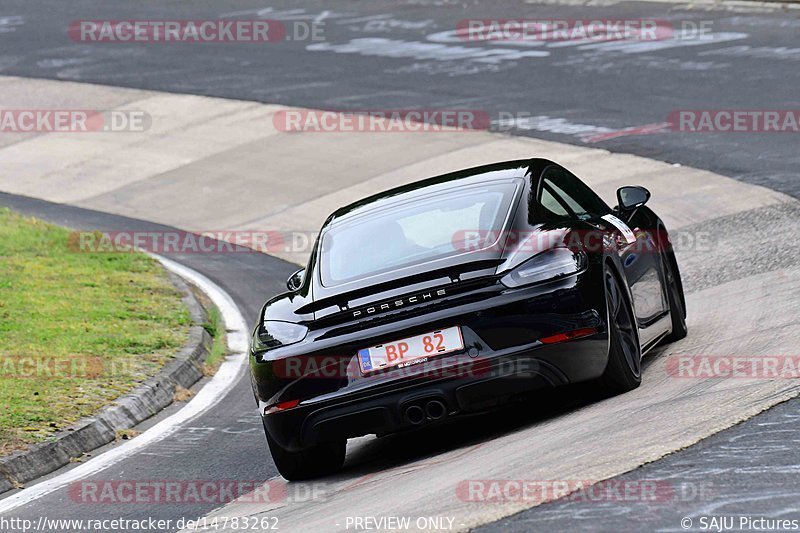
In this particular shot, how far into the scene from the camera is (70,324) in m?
11.5

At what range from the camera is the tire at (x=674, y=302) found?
8.79m

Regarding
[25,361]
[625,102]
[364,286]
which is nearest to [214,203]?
[625,102]

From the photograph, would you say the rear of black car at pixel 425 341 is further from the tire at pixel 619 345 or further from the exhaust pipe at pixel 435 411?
the tire at pixel 619 345

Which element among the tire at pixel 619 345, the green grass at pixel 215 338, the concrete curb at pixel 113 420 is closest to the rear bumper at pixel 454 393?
the tire at pixel 619 345

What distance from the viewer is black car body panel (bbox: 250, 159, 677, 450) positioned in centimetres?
666

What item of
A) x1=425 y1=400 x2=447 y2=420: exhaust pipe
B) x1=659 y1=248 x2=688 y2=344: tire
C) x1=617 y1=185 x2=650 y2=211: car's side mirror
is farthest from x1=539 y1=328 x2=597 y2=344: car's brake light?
x1=659 y1=248 x2=688 y2=344: tire

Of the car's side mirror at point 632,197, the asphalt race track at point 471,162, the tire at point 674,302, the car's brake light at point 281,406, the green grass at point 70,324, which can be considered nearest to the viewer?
the asphalt race track at point 471,162

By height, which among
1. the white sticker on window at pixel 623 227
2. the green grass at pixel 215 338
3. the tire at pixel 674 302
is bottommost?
the green grass at pixel 215 338

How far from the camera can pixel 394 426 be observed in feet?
22.0

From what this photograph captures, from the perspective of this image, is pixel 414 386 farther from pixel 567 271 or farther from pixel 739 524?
pixel 739 524

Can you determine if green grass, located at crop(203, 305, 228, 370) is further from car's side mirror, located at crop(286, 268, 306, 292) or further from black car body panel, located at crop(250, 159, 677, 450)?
black car body panel, located at crop(250, 159, 677, 450)

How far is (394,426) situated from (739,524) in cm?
220

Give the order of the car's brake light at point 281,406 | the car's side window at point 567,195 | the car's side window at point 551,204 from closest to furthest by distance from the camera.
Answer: the car's brake light at point 281,406, the car's side window at point 551,204, the car's side window at point 567,195

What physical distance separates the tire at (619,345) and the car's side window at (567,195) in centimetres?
65
